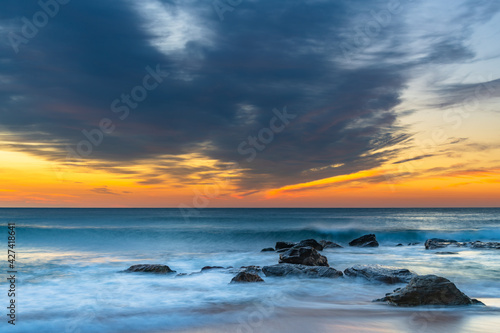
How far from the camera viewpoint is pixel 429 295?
28.5 ft

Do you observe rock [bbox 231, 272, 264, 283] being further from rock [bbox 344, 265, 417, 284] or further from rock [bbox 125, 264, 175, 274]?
rock [bbox 125, 264, 175, 274]

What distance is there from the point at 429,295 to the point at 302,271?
5209 millimetres

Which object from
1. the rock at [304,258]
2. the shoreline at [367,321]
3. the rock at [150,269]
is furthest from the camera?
the rock at [304,258]

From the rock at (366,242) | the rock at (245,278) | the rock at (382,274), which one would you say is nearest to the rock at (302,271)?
the rock at (382,274)

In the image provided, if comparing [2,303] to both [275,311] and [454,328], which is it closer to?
[275,311]

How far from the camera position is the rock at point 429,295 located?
8.56 meters

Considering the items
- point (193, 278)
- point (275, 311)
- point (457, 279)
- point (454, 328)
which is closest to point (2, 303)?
point (193, 278)

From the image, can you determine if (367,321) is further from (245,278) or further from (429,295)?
(245,278)

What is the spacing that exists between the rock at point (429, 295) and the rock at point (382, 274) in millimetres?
2760

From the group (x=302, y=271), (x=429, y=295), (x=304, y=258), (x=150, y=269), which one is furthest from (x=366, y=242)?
(x=429, y=295)

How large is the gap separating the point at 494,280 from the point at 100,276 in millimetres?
14531

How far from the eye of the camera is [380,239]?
1618 inches

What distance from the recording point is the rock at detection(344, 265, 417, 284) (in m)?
11.7

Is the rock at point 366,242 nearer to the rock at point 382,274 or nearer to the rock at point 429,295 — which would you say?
the rock at point 382,274
